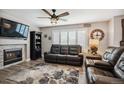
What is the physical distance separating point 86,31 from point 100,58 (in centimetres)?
94

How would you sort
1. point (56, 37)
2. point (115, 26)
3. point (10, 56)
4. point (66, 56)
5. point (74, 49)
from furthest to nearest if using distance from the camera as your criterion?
point (66, 56), point (74, 49), point (10, 56), point (56, 37), point (115, 26)

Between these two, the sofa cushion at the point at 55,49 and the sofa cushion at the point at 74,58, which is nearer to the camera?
the sofa cushion at the point at 55,49

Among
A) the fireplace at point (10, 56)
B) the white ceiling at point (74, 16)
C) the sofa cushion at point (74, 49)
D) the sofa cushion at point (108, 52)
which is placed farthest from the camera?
the sofa cushion at point (74, 49)

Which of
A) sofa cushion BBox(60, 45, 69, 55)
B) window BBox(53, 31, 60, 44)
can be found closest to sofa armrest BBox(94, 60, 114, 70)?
window BBox(53, 31, 60, 44)

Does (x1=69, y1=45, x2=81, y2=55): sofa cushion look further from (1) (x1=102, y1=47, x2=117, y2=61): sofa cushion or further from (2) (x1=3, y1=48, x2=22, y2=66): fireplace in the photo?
(2) (x1=3, y1=48, x2=22, y2=66): fireplace

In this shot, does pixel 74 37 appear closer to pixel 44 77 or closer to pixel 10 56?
pixel 44 77

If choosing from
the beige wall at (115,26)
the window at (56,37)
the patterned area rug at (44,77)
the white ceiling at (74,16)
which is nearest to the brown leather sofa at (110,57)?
the beige wall at (115,26)

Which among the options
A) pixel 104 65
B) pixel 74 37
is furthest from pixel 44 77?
pixel 104 65

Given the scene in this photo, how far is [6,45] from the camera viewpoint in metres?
2.69

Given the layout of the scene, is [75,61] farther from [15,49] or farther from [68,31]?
[15,49]

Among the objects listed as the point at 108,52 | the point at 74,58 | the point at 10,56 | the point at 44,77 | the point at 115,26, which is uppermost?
the point at 115,26

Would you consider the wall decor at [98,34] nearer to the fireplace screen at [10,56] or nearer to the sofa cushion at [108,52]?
the sofa cushion at [108,52]

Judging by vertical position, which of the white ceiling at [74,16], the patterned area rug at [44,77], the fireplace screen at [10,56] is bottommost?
the patterned area rug at [44,77]
